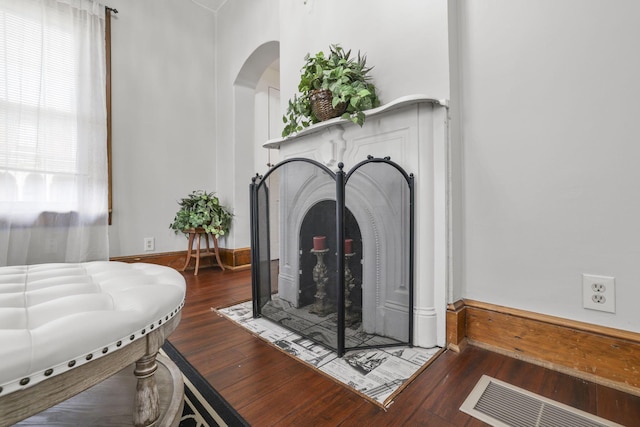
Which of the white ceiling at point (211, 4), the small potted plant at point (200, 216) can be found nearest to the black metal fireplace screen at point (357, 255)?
the small potted plant at point (200, 216)

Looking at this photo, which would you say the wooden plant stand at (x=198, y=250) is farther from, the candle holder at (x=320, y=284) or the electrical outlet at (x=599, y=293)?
the electrical outlet at (x=599, y=293)

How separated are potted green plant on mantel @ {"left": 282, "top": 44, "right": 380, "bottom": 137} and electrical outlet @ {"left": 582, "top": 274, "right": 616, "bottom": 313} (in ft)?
3.65

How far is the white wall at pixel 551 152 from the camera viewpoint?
987 millimetres

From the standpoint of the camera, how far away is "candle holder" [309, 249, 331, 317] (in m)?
1.32

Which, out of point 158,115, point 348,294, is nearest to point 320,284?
point 348,294

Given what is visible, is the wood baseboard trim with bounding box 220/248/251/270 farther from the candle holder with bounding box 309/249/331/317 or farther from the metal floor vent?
the metal floor vent

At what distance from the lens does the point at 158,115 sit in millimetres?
2953

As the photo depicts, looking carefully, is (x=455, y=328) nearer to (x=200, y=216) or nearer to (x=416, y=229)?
(x=416, y=229)

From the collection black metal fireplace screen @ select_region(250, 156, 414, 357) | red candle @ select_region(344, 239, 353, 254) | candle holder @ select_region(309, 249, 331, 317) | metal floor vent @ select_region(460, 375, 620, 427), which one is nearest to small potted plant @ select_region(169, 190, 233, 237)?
black metal fireplace screen @ select_region(250, 156, 414, 357)

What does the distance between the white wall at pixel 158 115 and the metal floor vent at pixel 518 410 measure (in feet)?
9.91

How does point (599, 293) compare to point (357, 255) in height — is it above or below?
below

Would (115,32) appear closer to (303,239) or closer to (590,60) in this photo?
(303,239)

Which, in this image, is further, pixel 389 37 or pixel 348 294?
pixel 389 37

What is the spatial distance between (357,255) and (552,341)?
82 centimetres
